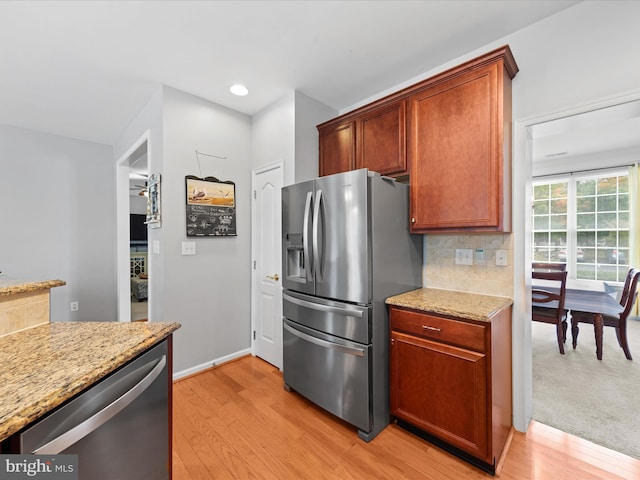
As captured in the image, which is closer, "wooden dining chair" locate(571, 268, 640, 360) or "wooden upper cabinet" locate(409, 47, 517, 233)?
"wooden upper cabinet" locate(409, 47, 517, 233)

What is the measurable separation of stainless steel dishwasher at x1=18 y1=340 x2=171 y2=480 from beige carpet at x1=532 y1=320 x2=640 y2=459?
2437 millimetres

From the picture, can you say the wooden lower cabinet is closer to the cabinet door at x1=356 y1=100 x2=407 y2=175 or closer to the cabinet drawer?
the cabinet drawer

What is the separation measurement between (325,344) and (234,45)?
7.44 ft

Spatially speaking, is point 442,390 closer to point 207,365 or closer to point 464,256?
point 464,256

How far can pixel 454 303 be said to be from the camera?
6.05 feet

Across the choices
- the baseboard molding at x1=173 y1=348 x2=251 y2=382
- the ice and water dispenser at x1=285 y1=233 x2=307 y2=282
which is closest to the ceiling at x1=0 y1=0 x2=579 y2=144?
the ice and water dispenser at x1=285 y1=233 x2=307 y2=282

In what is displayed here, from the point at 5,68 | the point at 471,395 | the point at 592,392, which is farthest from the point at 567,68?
the point at 5,68

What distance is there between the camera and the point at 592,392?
7.79 feet

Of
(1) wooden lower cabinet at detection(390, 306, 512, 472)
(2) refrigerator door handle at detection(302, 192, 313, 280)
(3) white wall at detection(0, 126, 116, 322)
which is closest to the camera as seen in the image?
(1) wooden lower cabinet at detection(390, 306, 512, 472)

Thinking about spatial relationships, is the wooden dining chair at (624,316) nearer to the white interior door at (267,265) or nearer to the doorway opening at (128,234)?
the white interior door at (267,265)

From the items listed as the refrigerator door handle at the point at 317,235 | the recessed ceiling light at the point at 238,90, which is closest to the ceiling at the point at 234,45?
the recessed ceiling light at the point at 238,90

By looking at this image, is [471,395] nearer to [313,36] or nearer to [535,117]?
[535,117]

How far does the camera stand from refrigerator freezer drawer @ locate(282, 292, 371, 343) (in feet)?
6.20

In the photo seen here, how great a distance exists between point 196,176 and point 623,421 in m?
3.89
